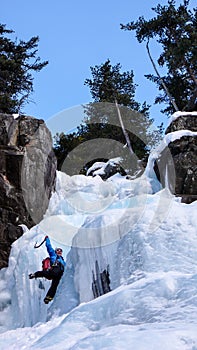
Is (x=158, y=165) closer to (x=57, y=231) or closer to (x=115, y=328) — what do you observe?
(x=57, y=231)

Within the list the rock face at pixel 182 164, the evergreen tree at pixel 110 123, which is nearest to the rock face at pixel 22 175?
the rock face at pixel 182 164

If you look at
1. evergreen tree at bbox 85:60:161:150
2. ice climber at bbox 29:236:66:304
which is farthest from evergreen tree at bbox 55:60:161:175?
ice climber at bbox 29:236:66:304

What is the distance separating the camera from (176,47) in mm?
18922

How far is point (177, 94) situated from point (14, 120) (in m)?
9.37

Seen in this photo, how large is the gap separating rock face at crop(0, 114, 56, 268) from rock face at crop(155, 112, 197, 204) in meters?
3.23

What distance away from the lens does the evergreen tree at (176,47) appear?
732 inches

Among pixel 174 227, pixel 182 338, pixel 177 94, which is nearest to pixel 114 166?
pixel 177 94

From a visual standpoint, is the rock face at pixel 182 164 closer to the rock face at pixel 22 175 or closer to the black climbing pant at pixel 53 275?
the rock face at pixel 22 175

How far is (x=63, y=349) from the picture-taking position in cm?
450

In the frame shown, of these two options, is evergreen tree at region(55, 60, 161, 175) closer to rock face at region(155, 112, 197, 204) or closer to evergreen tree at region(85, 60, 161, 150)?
evergreen tree at region(85, 60, 161, 150)

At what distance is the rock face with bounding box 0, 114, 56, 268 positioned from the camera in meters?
12.8

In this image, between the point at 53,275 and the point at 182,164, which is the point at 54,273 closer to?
the point at 53,275

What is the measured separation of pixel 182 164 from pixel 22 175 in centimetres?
416

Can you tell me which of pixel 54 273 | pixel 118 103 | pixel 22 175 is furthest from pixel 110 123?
pixel 54 273
